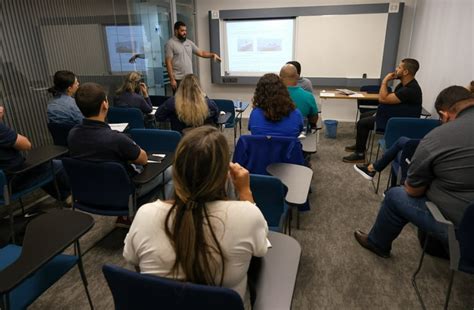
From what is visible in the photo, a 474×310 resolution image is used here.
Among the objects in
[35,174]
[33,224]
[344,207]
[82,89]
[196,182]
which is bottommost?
[344,207]

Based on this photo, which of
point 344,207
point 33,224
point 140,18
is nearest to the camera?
point 33,224

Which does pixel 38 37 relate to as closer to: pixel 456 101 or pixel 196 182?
pixel 196 182

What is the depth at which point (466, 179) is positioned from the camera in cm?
159

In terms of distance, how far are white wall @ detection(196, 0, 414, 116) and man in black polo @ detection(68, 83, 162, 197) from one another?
4479 mm

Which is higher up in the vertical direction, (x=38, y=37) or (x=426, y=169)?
(x=38, y=37)

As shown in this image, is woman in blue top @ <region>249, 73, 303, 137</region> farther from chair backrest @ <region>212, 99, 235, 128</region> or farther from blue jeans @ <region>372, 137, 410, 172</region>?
chair backrest @ <region>212, 99, 235, 128</region>

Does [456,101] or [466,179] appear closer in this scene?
[466,179]

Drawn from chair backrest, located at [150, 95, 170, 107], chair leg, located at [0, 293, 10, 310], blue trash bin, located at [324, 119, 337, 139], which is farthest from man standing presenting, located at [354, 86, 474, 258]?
chair backrest, located at [150, 95, 170, 107]

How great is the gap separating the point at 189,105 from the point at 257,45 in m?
3.37

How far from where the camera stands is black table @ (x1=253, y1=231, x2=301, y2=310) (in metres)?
0.96

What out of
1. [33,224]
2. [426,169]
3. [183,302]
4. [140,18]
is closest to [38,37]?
[140,18]

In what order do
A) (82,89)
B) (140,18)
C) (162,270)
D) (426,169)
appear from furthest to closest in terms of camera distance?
1. (140,18)
2. (82,89)
3. (426,169)
4. (162,270)

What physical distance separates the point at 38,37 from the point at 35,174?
4.82 feet

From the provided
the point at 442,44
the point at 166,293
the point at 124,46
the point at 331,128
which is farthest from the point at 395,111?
the point at 124,46
